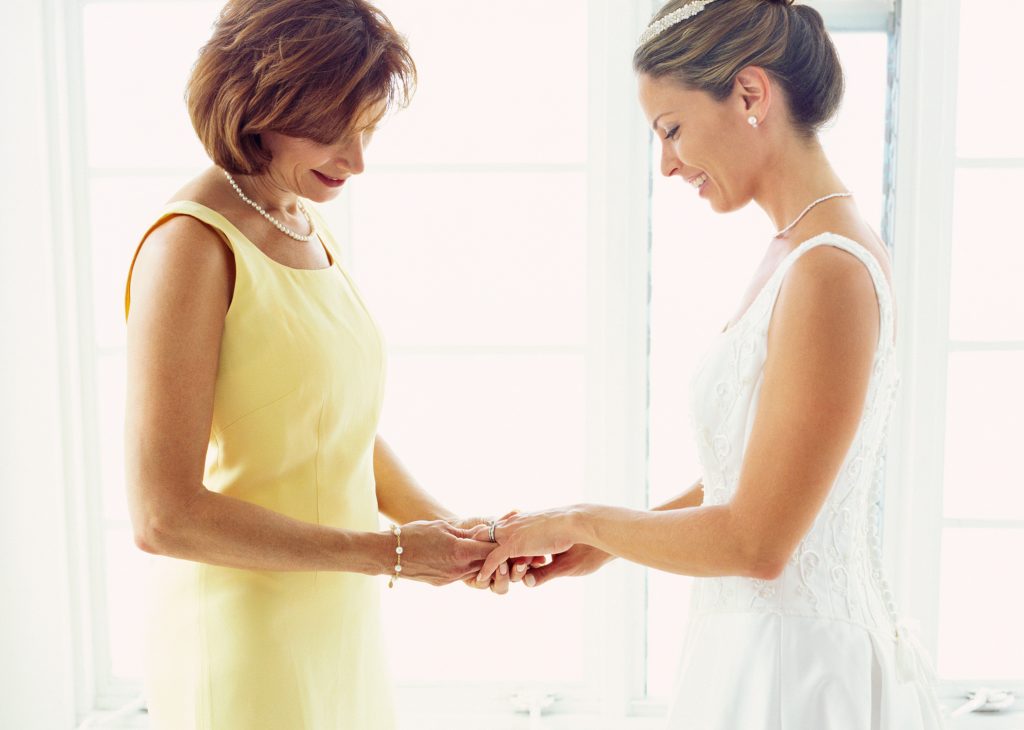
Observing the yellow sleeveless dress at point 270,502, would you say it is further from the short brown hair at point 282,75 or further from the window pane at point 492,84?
the window pane at point 492,84

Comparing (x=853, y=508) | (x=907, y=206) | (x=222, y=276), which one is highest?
(x=907, y=206)

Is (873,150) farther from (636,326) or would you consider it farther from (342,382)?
(342,382)

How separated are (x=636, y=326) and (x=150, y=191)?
4.02 feet

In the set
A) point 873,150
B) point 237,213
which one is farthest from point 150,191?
point 873,150

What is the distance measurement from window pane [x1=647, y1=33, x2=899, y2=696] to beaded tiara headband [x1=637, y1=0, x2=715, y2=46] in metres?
0.81

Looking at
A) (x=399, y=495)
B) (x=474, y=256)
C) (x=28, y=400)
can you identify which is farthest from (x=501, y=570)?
(x=28, y=400)

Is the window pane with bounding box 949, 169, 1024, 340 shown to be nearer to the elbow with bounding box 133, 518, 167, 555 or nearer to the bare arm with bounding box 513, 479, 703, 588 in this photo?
the bare arm with bounding box 513, 479, 703, 588

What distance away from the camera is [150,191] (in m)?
2.34

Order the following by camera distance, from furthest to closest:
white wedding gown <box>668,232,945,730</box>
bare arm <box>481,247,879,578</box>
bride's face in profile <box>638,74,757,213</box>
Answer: bride's face in profile <box>638,74,757,213</box> < white wedding gown <box>668,232,945,730</box> < bare arm <box>481,247,879,578</box>

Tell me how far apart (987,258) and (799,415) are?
→ 134 centimetres

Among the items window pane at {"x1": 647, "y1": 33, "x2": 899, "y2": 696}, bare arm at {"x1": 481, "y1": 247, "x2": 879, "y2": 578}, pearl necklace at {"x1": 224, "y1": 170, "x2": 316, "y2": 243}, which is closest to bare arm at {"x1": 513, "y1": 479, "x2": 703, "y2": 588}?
bare arm at {"x1": 481, "y1": 247, "x2": 879, "y2": 578}

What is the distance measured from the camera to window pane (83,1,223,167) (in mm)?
2297

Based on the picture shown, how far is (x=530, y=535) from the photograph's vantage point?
1601mm

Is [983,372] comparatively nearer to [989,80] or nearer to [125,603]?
[989,80]
